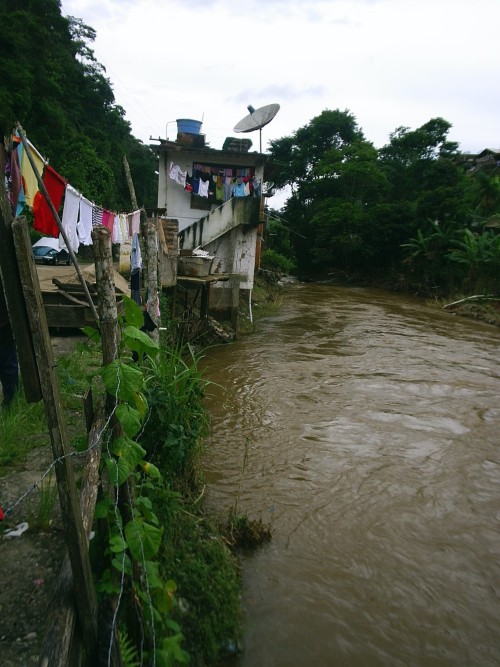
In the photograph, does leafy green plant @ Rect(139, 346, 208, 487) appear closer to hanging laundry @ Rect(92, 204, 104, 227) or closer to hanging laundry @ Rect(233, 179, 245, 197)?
hanging laundry @ Rect(92, 204, 104, 227)

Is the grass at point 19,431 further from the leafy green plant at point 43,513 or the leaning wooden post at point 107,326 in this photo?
the leaning wooden post at point 107,326

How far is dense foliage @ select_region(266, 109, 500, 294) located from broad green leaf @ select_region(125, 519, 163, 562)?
16.2 metres

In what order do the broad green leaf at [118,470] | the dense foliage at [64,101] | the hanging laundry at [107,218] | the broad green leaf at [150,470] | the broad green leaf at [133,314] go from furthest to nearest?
1. the dense foliage at [64,101]
2. the hanging laundry at [107,218]
3. the broad green leaf at [150,470]
4. the broad green leaf at [133,314]
5. the broad green leaf at [118,470]

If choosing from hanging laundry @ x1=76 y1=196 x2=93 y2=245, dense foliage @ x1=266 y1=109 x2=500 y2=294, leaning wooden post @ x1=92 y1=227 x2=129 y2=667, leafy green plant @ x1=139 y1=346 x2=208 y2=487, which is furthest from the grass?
dense foliage @ x1=266 y1=109 x2=500 y2=294

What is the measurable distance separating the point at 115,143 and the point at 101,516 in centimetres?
3396

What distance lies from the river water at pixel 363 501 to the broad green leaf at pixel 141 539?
115 centimetres

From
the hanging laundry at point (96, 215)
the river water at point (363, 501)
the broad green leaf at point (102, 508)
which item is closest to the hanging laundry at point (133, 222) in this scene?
the hanging laundry at point (96, 215)

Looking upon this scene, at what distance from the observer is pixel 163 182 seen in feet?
50.6

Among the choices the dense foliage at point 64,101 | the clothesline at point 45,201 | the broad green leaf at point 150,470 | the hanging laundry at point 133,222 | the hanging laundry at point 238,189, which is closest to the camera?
the broad green leaf at point 150,470

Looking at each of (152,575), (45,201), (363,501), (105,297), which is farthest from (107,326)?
(363,501)

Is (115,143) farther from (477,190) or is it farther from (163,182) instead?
(477,190)

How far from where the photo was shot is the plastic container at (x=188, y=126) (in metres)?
15.7

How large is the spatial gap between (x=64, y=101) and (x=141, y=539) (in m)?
32.1

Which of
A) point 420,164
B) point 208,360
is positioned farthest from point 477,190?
point 208,360
